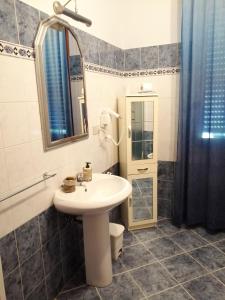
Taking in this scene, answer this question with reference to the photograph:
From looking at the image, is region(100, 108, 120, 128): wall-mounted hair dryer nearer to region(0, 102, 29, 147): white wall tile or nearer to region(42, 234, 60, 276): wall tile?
region(0, 102, 29, 147): white wall tile

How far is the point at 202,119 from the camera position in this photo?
2.22 meters

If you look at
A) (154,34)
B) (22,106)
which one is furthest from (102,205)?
(154,34)

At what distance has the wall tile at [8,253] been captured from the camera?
121 cm

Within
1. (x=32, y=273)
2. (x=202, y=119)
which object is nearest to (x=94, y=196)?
(x=32, y=273)

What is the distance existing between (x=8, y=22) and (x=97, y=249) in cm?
150

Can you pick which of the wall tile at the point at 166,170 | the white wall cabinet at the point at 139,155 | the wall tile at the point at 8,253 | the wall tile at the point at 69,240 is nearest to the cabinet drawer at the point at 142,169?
the white wall cabinet at the point at 139,155

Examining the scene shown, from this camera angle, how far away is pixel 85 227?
168 centimetres

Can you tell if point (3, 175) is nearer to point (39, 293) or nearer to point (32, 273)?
point (32, 273)

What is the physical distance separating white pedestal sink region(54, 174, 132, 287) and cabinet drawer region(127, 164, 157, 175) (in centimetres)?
54

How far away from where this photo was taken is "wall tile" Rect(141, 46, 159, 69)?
94.8 inches

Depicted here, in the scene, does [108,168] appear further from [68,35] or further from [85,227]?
[68,35]

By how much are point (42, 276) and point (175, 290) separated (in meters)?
0.95

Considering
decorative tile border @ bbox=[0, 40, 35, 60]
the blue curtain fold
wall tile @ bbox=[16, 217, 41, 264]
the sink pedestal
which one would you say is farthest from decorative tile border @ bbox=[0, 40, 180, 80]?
the sink pedestal

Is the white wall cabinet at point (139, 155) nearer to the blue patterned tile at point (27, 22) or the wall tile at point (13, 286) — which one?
the blue patterned tile at point (27, 22)
